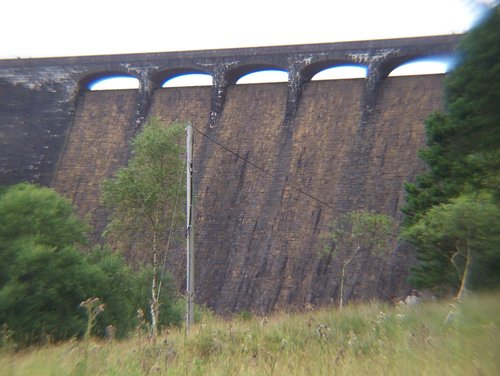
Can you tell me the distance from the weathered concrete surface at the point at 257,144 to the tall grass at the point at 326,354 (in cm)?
1665

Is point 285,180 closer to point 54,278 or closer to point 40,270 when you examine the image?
point 54,278

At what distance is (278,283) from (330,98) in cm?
860

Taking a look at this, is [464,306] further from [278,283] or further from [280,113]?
[280,113]

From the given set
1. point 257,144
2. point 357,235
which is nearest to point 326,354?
point 357,235

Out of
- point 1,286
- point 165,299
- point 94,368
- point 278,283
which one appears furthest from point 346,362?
point 278,283

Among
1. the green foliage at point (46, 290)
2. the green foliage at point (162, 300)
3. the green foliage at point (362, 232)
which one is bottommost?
the green foliage at point (162, 300)

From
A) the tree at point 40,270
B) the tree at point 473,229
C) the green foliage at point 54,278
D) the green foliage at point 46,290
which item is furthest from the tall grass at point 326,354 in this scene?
the green foliage at point 46,290

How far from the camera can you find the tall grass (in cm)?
516

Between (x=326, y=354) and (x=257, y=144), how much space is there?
24.3 m

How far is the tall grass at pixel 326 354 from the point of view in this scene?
516 centimetres

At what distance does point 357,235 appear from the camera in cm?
2389

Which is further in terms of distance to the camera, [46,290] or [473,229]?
[46,290]

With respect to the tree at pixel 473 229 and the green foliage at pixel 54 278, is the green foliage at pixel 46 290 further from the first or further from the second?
the tree at pixel 473 229

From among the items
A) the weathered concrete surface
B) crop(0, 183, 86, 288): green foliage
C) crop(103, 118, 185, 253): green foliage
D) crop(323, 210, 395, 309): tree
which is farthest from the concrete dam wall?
crop(0, 183, 86, 288): green foliage
